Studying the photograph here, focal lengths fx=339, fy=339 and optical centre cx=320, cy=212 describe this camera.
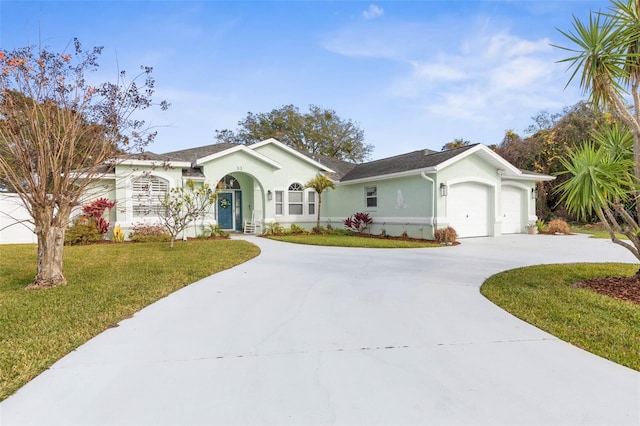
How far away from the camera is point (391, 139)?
24891 mm

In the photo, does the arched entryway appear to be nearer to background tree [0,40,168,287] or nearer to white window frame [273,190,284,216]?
white window frame [273,190,284,216]

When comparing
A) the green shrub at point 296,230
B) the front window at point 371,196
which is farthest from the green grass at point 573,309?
the green shrub at point 296,230

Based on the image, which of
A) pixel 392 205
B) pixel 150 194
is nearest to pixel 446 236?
pixel 392 205

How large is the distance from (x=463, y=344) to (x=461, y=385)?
0.89 meters

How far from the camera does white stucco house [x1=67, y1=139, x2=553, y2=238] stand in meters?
14.3

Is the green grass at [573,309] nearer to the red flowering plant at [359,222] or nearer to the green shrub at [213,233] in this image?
the red flowering plant at [359,222]

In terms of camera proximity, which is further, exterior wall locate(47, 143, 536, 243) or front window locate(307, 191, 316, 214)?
front window locate(307, 191, 316, 214)

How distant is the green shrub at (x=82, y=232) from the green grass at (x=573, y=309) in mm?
13738

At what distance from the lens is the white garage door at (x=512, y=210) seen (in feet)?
56.0

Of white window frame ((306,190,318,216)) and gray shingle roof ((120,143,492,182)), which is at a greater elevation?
gray shingle roof ((120,143,492,182))

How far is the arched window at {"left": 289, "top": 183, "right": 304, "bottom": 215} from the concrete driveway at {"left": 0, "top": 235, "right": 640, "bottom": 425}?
12901mm

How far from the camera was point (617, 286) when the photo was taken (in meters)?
5.74

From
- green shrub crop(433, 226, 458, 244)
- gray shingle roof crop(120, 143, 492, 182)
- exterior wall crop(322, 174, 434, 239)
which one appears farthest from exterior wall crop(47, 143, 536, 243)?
green shrub crop(433, 226, 458, 244)

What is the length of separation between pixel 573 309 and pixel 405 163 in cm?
1255
